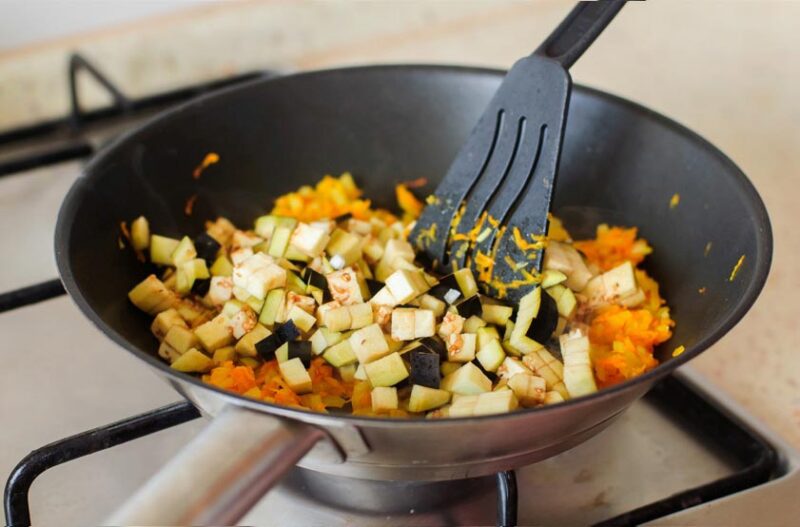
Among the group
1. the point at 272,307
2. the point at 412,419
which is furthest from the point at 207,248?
the point at 412,419

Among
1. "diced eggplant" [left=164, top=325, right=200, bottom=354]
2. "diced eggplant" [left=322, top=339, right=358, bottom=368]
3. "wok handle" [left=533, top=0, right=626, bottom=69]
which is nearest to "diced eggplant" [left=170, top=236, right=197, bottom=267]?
"diced eggplant" [left=164, top=325, right=200, bottom=354]

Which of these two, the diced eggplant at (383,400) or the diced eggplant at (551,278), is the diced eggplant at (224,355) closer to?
the diced eggplant at (383,400)

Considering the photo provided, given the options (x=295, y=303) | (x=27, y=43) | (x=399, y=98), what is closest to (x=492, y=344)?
(x=295, y=303)

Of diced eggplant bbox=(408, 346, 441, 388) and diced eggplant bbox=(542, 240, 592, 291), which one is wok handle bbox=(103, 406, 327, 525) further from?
diced eggplant bbox=(542, 240, 592, 291)

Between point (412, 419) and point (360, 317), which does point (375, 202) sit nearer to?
point (360, 317)

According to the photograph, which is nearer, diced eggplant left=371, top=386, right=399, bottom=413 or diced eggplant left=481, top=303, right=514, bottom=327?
diced eggplant left=371, top=386, right=399, bottom=413

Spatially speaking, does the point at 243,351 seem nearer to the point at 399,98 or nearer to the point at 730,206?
the point at 399,98

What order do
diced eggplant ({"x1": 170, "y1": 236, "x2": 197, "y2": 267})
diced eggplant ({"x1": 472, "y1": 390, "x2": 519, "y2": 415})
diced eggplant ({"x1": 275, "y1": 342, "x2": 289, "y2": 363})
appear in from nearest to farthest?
diced eggplant ({"x1": 472, "y1": 390, "x2": 519, "y2": 415})
diced eggplant ({"x1": 275, "y1": 342, "x2": 289, "y2": 363})
diced eggplant ({"x1": 170, "y1": 236, "x2": 197, "y2": 267})
